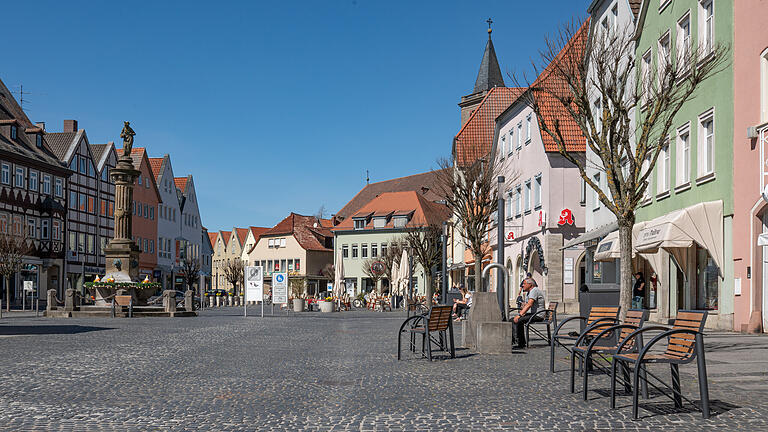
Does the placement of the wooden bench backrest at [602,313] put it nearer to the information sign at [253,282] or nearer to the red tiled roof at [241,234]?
the information sign at [253,282]

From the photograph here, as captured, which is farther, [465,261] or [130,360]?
[465,261]

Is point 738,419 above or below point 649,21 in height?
below

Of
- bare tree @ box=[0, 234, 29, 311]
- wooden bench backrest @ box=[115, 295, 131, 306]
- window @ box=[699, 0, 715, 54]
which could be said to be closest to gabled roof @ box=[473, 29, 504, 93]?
bare tree @ box=[0, 234, 29, 311]

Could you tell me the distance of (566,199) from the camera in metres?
40.1

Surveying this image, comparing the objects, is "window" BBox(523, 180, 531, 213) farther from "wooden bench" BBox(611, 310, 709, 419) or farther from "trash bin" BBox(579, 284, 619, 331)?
"wooden bench" BBox(611, 310, 709, 419)

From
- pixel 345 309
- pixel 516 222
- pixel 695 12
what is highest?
pixel 695 12

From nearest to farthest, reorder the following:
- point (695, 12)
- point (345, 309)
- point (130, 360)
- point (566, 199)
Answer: point (130, 360) < point (695, 12) < point (566, 199) < point (345, 309)

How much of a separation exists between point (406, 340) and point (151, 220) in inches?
2602

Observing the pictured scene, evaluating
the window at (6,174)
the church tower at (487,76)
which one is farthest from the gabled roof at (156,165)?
the church tower at (487,76)

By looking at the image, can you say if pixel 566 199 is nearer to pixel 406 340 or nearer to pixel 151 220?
pixel 406 340

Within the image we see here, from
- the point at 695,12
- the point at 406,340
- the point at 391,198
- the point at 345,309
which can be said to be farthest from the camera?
the point at 391,198

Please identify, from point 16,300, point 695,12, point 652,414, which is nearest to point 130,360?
point 652,414

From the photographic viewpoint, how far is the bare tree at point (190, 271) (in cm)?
8156

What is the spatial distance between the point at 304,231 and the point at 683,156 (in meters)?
83.7
